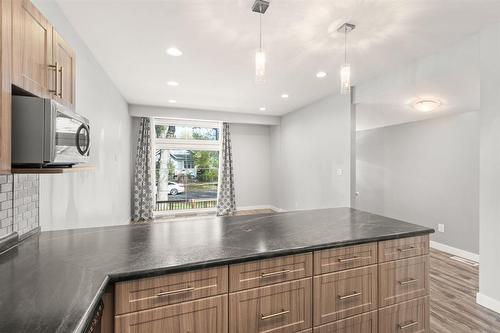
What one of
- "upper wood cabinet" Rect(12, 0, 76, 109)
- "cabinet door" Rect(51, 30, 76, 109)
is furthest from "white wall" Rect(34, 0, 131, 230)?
"upper wood cabinet" Rect(12, 0, 76, 109)

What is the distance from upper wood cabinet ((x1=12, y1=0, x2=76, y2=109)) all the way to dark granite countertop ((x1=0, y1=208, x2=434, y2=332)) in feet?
2.73

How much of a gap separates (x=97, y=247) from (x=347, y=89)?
7.07 feet

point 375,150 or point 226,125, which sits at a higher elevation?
point 226,125

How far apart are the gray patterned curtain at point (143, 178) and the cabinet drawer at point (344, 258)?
5484mm

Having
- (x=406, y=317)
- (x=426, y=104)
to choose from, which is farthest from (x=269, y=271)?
(x=426, y=104)

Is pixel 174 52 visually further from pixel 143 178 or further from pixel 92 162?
pixel 143 178

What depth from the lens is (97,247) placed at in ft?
4.54

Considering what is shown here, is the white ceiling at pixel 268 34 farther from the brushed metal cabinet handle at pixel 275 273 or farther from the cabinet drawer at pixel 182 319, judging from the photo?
the cabinet drawer at pixel 182 319

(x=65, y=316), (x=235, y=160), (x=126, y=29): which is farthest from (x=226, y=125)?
(x=65, y=316)

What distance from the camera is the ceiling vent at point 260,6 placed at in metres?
1.97

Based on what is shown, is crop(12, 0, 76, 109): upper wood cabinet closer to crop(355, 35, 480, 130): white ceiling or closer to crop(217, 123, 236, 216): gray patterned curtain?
crop(355, 35, 480, 130): white ceiling

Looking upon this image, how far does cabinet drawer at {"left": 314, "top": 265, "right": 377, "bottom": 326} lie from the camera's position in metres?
1.46

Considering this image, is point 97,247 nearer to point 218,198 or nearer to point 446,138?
point 446,138

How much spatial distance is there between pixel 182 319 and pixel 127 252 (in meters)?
0.44
